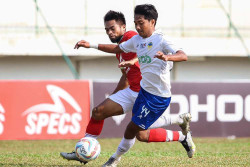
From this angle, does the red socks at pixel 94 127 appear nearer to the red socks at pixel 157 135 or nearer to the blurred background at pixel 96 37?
the red socks at pixel 157 135

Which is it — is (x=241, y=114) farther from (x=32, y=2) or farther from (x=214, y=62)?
(x=32, y=2)

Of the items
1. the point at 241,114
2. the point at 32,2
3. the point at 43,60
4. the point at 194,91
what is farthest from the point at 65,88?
the point at 32,2

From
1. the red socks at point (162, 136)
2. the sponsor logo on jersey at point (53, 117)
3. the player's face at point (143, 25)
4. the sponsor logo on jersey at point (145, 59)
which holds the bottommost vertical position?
the sponsor logo on jersey at point (53, 117)

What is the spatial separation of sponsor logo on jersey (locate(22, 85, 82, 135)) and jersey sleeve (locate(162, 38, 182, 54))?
7.12 meters

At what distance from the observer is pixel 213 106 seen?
577 inches

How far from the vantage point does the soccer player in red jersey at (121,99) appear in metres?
7.99

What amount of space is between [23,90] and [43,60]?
6019 mm

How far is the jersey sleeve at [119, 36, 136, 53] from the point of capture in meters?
7.69

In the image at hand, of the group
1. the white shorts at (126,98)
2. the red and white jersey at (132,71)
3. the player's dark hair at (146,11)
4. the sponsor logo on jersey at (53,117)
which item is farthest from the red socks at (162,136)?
the sponsor logo on jersey at (53,117)

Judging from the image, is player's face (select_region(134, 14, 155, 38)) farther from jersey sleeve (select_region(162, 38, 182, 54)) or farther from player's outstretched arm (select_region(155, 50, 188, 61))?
player's outstretched arm (select_region(155, 50, 188, 61))

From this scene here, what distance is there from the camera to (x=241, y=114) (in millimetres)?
14703

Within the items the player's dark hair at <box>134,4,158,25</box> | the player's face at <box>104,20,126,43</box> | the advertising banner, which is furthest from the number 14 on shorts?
the advertising banner

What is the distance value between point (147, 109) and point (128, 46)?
2.98 feet

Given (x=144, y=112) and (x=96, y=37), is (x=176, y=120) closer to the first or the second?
(x=144, y=112)
